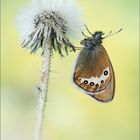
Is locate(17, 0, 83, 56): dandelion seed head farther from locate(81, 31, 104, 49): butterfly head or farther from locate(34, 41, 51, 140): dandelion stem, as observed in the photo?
locate(81, 31, 104, 49): butterfly head

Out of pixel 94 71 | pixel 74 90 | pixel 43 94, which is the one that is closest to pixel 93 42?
pixel 94 71

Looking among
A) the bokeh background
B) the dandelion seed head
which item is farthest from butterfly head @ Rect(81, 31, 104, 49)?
the bokeh background

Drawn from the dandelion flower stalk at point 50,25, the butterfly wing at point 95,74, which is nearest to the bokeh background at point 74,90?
the butterfly wing at point 95,74

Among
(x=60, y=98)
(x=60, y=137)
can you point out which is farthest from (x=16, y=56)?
(x=60, y=137)

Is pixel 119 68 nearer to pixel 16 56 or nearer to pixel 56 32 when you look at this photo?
pixel 16 56

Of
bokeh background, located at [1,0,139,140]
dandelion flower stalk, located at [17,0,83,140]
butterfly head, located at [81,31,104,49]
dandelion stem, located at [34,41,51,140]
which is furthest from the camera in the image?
bokeh background, located at [1,0,139,140]

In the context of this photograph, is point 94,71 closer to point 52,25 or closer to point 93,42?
point 93,42
